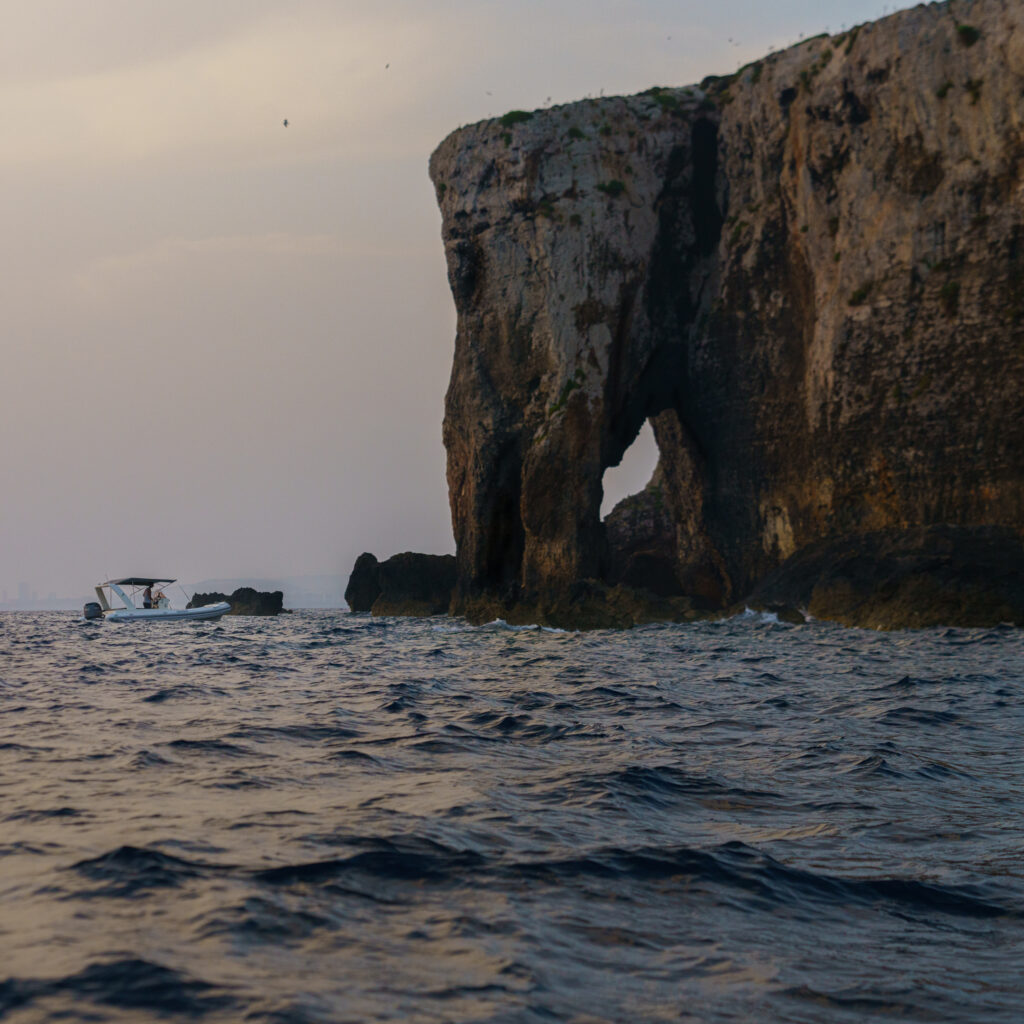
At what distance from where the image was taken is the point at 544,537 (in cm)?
4712

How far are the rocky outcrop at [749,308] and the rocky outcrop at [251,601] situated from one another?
126 feet

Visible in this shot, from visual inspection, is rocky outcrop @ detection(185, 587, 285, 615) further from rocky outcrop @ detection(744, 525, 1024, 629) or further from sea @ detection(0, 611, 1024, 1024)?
sea @ detection(0, 611, 1024, 1024)

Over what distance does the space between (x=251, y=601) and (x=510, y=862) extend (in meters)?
86.3

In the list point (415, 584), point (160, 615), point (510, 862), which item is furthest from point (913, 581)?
point (160, 615)

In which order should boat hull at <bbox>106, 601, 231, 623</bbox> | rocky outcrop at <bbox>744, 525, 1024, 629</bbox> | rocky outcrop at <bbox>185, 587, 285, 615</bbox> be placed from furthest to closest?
1. rocky outcrop at <bbox>185, 587, 285, 615</bbox>
2. boat hull at <bbox>106, 601, 231, 623</bbox>
3. rocky outcrop at <bbox>744, 525, 1024, 629</bbox>

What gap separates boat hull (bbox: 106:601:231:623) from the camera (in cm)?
5509

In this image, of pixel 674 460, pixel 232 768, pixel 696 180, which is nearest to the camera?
pixel 232 768

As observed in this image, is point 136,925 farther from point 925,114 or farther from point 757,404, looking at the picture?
point 757,404

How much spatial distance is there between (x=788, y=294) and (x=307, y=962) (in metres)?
46.6

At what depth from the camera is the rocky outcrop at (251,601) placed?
289 feet

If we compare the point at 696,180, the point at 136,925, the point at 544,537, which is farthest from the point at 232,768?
the point at 696,180

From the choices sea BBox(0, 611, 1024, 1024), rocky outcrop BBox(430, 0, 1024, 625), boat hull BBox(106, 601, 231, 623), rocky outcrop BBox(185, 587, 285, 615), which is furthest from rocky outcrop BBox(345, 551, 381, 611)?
sea BBox(0, 611, 1024, 1024)

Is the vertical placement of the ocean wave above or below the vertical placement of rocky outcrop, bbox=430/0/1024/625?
below

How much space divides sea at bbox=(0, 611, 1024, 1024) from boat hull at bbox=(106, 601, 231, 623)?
4316 centimetres
